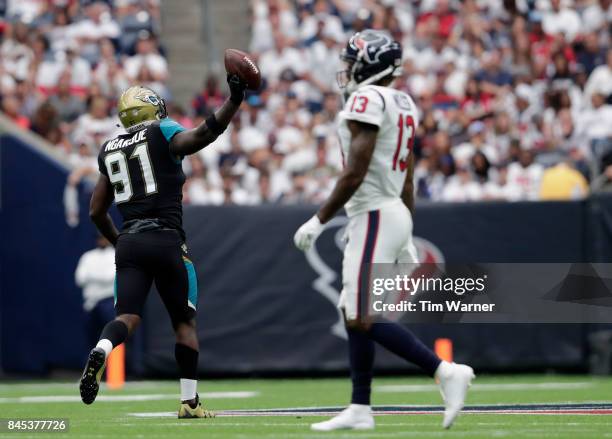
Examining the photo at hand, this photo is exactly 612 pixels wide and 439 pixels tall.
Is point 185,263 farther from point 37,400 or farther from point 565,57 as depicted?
point 565,57

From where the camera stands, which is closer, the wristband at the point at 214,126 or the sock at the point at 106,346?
the sock at the point at 106,346

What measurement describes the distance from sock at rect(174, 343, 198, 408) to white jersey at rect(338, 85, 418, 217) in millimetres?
1474

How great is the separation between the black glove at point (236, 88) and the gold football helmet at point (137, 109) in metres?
0.67

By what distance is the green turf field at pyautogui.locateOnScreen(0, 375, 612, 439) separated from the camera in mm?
6301

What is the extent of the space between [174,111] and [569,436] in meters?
10.1

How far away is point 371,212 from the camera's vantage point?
6422mm

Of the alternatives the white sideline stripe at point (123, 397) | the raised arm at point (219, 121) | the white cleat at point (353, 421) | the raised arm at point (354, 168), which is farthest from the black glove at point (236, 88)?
the white sideline stripe at point (123, 397)

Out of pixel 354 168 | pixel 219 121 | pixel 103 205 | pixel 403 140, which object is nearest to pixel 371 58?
pixel 403 140

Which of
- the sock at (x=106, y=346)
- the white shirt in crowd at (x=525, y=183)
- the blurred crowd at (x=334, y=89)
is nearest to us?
the sock at (x=106, y=346)

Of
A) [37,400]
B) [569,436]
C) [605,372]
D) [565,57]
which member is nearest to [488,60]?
[565,57]

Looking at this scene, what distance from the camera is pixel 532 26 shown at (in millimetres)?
17219

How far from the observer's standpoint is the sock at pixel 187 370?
7.40m

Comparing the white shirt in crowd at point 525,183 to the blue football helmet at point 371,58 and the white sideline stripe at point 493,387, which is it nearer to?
the white sideline stripe at point 493,387

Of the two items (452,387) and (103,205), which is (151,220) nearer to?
(103,205)
